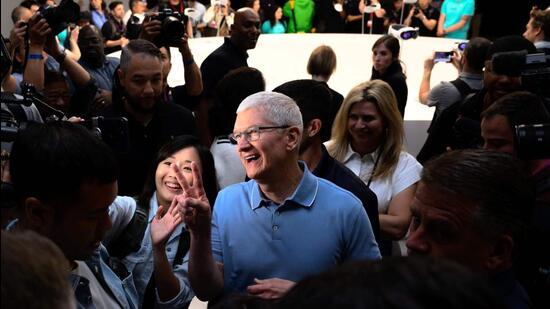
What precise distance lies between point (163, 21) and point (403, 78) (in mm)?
1732

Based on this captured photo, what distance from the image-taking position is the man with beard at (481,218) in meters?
1.39

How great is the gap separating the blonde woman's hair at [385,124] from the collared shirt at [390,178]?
0.08 ft

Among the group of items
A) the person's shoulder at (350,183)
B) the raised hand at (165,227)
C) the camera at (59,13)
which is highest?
the camera at (59,13)

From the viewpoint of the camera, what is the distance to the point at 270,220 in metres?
2.01

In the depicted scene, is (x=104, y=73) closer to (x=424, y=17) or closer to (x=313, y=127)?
(x=313, y=127)

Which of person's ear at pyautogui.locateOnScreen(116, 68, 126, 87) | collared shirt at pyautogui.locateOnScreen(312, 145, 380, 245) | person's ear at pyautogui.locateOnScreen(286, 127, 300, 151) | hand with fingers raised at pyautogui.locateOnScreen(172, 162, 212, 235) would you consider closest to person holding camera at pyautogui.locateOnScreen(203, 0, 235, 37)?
person's ear at pyautogui.locateOnScreen(116, 68, 126, 87)

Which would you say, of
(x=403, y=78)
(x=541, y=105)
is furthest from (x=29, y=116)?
(x=403, y=78)

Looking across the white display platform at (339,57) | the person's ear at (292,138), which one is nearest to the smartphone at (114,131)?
the person's ear at (292,138)

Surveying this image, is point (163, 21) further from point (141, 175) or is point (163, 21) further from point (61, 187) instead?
point (61, 187)

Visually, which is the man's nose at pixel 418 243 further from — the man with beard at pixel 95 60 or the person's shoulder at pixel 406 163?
the man with beard at pixel 95 60

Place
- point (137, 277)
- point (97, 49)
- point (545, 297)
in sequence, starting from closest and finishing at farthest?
1. point (545, 297)
2. point (137, 277)
3. point (97, 49)

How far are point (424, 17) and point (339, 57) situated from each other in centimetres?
198

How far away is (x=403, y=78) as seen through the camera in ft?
15.3

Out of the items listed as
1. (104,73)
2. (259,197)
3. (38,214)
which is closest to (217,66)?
(104,73)
